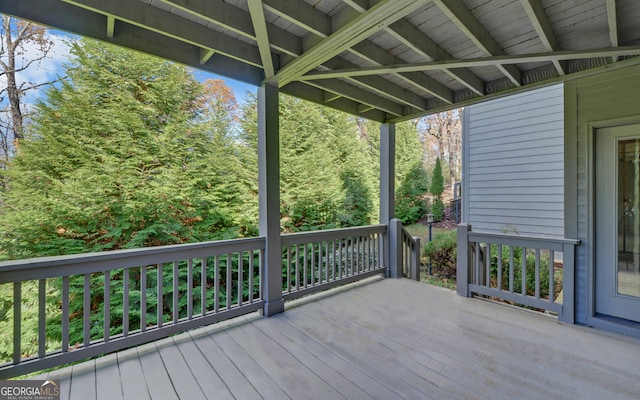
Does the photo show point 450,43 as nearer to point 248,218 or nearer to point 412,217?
point 248,218

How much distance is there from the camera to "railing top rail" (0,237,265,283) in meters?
2.02

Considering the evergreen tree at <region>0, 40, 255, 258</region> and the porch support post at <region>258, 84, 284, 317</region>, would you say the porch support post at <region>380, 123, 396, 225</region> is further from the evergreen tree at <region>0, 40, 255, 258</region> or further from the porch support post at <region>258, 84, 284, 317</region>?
the evergreen tree at <region>0, 40, 255, 258</region>

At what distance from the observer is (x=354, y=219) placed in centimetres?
741

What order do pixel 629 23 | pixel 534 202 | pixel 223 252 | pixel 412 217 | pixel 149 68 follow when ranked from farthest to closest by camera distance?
pixel 412 217 < pixel 534 202 < pixel 149 68 < pixel 223 252 < pixel 629 23

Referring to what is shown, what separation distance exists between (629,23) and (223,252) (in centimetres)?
422

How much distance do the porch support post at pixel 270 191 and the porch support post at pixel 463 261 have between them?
237 centimetres

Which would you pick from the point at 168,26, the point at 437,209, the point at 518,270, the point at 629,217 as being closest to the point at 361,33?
the point at 168,26

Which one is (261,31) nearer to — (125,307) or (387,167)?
(125,307)

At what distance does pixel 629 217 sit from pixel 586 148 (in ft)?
2.55

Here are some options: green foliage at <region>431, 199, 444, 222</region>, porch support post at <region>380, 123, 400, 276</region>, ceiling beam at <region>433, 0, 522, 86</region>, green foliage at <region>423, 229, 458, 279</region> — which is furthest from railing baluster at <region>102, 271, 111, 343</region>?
green foliage at <region>431, 199, 444, 222</region>

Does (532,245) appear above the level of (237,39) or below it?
below

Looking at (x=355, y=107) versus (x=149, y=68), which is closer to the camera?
(x=355, y=107)

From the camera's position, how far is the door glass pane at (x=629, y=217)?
9.05 ft

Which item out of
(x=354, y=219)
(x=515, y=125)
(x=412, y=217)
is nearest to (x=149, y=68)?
(x=354, y=219)
